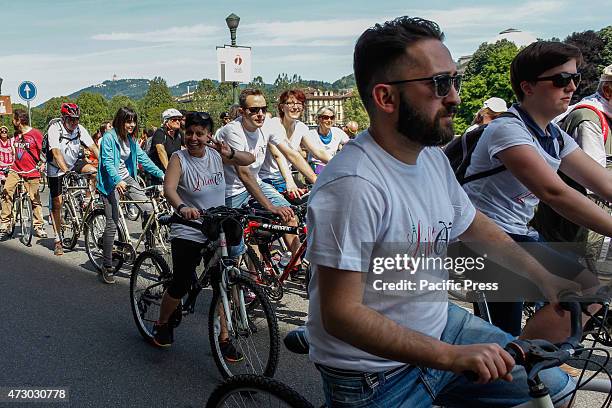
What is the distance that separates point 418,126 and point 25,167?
29.1ft

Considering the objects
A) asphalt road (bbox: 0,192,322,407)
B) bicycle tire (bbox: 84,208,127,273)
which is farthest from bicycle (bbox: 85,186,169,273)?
asphalt road (bbox: 0,192,322,407)

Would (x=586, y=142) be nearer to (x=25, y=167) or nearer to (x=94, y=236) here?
(x=94, y=236)

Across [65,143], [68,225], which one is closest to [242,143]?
[65,143]

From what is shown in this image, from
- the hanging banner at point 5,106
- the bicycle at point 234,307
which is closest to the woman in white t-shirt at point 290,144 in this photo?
the bicycle at point 234,307

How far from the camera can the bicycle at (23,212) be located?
9484mm

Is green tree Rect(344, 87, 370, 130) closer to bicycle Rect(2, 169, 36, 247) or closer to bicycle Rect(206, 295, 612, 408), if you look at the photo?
bicycle Rect(2, 169, 36, 247)

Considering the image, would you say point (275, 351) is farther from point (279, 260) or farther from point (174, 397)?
point (279, 260)

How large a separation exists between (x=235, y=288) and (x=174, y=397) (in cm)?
78

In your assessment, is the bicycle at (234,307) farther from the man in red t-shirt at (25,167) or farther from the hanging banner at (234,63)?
the hanging banner at (234,63)

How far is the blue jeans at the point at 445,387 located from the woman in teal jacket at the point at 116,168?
5.00 metres

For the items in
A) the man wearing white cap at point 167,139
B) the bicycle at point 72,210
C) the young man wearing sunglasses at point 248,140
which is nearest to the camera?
the young man wearing sunglasses at point 248,140

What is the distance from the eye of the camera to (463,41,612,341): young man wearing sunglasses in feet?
9.07

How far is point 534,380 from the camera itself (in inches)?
70.6

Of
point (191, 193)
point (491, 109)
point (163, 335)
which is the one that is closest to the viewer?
point (191, 193)
